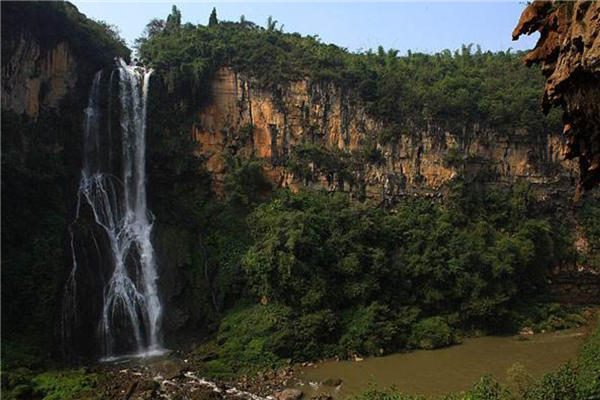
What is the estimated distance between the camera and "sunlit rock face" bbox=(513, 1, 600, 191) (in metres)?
5.02

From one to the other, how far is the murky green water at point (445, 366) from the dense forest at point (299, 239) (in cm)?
78

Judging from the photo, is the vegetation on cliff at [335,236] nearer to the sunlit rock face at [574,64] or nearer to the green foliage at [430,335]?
the green foliage at [430,335]

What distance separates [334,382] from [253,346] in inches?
132

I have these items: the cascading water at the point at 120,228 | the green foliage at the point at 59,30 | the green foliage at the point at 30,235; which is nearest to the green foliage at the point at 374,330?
the cascading water at the point at 120,228

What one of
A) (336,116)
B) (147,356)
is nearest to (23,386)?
(147,356)

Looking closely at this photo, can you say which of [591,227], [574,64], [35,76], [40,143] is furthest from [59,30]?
[591,227]

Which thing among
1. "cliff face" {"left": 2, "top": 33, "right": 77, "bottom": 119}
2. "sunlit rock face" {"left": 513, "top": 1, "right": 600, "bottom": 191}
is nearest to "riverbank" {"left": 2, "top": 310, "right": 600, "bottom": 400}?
"sunlit rock face" {"left": 513, "top": 1, "right": 600, "bottom": 191}

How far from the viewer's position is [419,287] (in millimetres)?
22156

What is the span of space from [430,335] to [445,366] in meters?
2.12

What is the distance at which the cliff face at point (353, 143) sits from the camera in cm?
2692

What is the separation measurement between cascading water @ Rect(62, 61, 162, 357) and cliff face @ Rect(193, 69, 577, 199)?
363cm

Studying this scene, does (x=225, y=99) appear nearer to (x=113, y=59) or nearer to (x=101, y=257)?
(x=113, y=59)

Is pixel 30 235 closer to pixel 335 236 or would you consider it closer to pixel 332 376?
pixel 335 236

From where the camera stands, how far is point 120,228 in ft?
71.4
